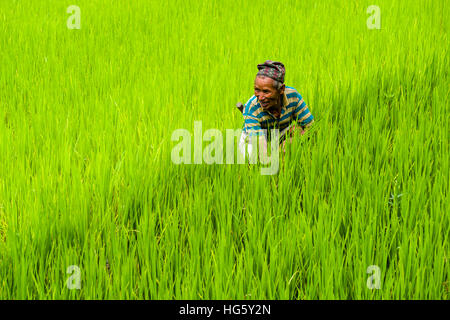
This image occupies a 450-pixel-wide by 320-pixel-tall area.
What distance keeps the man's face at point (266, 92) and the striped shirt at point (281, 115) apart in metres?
0.10

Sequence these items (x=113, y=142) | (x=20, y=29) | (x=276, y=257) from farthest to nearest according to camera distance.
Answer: (x=20, y=29) < (x=113, y=142) < (x=276, y=257)

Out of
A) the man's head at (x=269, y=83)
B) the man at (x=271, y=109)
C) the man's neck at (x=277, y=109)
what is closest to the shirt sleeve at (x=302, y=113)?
the man at (x=271, y=109)

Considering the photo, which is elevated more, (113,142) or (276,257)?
(113,142)

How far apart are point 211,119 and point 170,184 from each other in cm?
75

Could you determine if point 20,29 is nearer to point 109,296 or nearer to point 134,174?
point 134,174

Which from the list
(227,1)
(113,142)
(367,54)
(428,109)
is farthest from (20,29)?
(428,109)

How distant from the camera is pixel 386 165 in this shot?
7.22 ft

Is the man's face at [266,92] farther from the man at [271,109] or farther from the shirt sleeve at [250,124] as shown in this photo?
the shirt sleeve at [250,124]

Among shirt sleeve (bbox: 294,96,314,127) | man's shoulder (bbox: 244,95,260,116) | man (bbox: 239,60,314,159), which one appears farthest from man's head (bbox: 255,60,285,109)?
shirt sleeve (bbox: 294,96,314,127)

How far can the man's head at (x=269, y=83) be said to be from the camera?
224 centimetres

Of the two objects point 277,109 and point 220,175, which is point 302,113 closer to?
point 277,109

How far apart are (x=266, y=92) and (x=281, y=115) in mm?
269

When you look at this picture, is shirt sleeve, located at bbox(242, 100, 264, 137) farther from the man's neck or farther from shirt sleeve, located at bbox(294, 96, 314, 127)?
shirt sleeve, located at bbox(294, 96, 314, 127)
